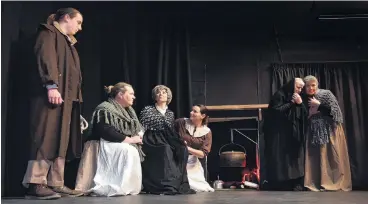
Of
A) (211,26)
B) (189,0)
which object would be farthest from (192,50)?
(189,0)

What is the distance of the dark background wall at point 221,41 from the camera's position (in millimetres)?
4500

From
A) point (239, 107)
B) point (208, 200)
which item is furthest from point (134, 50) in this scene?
point (208, 200)

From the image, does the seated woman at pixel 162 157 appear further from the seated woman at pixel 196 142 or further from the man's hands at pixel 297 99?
the man's hands at pixel 297 99

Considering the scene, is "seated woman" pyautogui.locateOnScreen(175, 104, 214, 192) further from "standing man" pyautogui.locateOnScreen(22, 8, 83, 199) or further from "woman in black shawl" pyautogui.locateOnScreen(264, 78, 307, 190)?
"standing man" pyautogui.locateOnScreen(22, 8, 83, 199)

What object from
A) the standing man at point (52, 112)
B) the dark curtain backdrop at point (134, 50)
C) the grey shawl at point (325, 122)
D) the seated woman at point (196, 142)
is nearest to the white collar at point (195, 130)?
the seated woman at point (196, 142)

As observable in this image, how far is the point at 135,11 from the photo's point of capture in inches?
183

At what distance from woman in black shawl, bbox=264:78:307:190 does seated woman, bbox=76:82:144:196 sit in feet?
3.93

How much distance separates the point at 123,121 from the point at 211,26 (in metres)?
2.29

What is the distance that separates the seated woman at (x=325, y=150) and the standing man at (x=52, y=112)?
1.87 meters

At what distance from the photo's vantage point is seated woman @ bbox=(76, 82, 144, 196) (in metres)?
2.91

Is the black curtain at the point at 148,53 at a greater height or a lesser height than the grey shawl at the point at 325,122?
greater

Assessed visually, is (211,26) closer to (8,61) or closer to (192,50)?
(192,50)

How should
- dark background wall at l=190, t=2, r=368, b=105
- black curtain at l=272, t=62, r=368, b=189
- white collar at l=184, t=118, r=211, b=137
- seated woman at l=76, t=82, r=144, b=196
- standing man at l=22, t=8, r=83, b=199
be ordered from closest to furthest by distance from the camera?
1. standing man at l=22, t=8, r=83, b=199
2. seated woman at l=76, t=82, r=144, b=196
3. white collar at l=184, t=118, r=211, b=137
4. black curtain at l=272, t=62, r=368, b=189
5. dark background wall at l=190, t=2, r=368, b=105

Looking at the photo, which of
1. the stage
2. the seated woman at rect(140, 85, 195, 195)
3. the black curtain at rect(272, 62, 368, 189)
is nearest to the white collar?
the seated woman at rect(140, 85, 195, 195)
